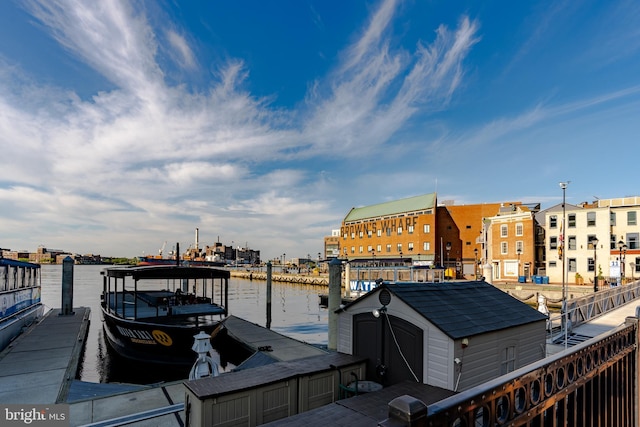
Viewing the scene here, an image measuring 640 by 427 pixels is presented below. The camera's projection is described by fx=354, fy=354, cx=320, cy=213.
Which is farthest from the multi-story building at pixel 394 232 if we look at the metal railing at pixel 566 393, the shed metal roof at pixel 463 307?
the metal railing at pixel 566 393

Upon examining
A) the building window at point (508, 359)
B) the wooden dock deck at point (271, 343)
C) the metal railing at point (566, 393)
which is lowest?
the wooden dock deck at point (271, 343)

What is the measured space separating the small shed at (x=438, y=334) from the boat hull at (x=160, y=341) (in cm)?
1099

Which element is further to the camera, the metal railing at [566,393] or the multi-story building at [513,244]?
the multi-story building at [513,244]

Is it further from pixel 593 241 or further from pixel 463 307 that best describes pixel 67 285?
pixel 593 241

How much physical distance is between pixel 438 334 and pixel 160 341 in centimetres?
1603

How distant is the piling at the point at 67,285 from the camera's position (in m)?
28.5

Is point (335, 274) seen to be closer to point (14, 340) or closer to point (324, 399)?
point (324, 399)

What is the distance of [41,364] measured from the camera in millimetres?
15773

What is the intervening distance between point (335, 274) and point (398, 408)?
16302 millimetres

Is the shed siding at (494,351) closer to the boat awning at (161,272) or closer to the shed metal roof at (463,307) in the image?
the shed metal roof at (463,307)

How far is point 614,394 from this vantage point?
488 centimetres

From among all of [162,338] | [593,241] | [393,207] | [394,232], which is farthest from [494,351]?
[393,207]

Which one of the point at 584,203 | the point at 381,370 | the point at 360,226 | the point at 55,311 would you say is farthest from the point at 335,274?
the point at 360,226

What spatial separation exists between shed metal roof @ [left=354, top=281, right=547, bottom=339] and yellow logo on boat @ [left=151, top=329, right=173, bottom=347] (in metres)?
13.6
